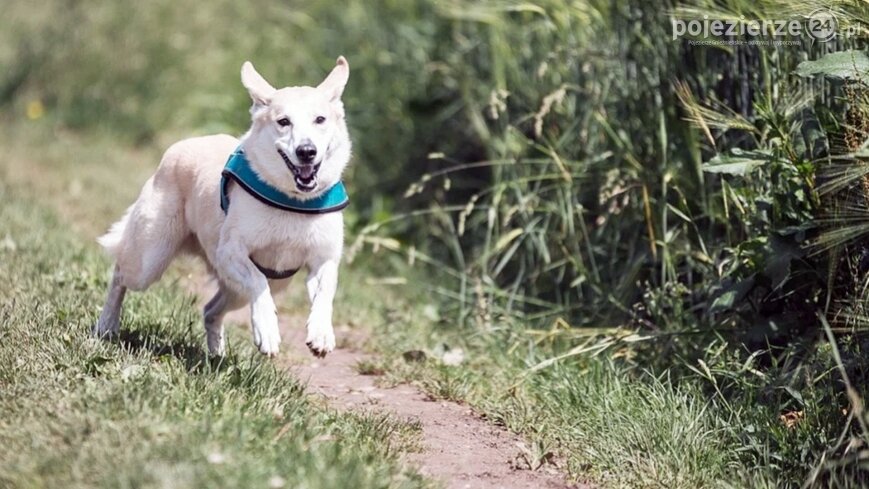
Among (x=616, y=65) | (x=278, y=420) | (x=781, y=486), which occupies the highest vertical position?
(x=616, y=65)

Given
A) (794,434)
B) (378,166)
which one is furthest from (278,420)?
(378,166)

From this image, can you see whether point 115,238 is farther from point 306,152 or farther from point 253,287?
point 306,152

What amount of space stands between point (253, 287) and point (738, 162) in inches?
77.3

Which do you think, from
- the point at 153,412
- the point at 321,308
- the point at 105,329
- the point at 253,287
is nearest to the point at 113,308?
the point at 105,329

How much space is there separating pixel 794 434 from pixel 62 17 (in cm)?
827

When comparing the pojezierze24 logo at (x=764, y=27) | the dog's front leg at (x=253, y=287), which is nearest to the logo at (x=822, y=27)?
the pojezierze24 logo at (x=764, y=27)

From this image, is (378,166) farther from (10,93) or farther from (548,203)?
Result: (10,93)

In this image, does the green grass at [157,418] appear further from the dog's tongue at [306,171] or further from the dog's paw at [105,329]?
the dog's tongue at [306,171]

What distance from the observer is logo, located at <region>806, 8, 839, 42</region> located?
465 centimetres

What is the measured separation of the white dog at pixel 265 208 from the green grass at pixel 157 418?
212mm

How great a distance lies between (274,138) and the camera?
449 centimetres

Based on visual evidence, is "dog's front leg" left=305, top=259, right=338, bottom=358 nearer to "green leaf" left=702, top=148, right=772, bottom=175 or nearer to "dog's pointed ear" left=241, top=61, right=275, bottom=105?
"dog's pointed ear" left=241, top=61, right=275, bottom=105

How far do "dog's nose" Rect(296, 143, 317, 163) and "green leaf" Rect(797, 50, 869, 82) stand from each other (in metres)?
1.81

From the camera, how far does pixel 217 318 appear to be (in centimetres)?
519
